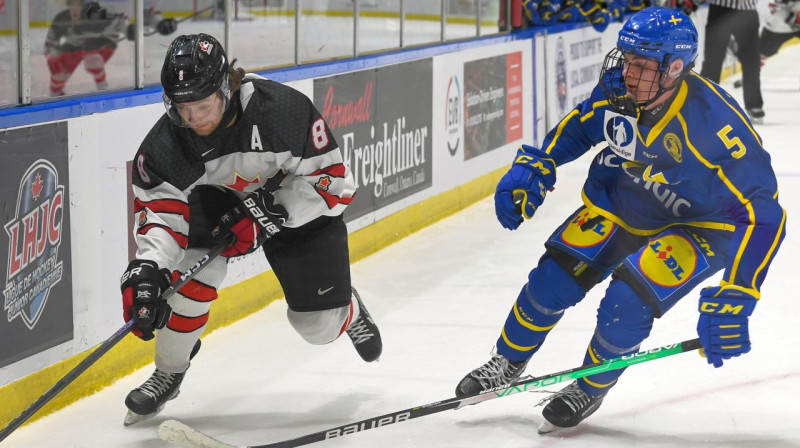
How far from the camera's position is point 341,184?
301 centimetres

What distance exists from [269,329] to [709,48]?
5900 mm

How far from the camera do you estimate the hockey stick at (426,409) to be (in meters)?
2.71

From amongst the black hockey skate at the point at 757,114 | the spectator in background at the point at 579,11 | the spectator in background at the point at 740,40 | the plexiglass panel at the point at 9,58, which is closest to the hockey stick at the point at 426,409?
the plexiglass panel at the point at 9,58

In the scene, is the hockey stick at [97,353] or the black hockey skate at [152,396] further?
the black hockey skate at [152,396]

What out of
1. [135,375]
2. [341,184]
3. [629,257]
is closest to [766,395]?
[629,257]

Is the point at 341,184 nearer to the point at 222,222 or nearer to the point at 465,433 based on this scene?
the point at 222,222

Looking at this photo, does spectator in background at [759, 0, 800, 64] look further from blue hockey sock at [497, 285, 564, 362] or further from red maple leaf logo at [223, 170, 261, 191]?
red maple leaf logo at [223, 170, 261, 191]

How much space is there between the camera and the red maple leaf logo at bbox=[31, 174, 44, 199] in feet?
10.0

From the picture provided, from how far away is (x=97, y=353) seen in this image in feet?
8.73

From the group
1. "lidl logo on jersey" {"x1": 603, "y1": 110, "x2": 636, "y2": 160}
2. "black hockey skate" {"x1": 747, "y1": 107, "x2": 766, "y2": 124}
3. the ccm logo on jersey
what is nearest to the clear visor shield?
the ccm logo on jersey

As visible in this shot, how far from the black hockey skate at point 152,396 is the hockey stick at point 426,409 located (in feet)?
0.78

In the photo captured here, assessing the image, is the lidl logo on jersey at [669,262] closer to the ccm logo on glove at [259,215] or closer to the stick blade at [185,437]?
the ccm logo on glove at [259,215]

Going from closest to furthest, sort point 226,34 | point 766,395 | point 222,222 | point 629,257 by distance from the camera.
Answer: point 629,257 < point 222,222 < point 766,395 < point 226,34

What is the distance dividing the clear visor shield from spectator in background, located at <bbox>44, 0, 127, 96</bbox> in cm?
97
